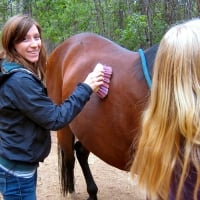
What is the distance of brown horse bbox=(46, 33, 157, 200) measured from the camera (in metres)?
2.30

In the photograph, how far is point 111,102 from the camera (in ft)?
8.07

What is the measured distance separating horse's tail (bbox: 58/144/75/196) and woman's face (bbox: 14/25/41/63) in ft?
6.21

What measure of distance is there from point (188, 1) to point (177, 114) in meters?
4.67

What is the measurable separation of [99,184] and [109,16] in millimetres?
4526

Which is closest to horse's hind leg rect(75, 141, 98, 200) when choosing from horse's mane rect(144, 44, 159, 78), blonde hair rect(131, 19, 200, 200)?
horse's mane rect(144, 44, 159, 78)

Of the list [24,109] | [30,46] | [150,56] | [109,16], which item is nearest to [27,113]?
[24,109]

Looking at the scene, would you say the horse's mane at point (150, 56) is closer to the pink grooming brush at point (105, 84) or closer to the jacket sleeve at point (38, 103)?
the pink grooming brush at point (105, 84)

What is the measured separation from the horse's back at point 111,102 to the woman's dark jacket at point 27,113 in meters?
0.49

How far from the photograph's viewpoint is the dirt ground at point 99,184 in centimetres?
372

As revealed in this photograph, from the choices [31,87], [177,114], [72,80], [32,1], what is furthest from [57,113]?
[32,1]

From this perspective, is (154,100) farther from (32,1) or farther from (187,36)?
(32,1)

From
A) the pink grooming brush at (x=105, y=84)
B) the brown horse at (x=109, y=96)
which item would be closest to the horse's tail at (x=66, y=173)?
the brown horse at (x=109, y=96)

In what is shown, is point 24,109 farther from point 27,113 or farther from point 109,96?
point 109,96

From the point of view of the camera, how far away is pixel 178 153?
1101 millimetres
